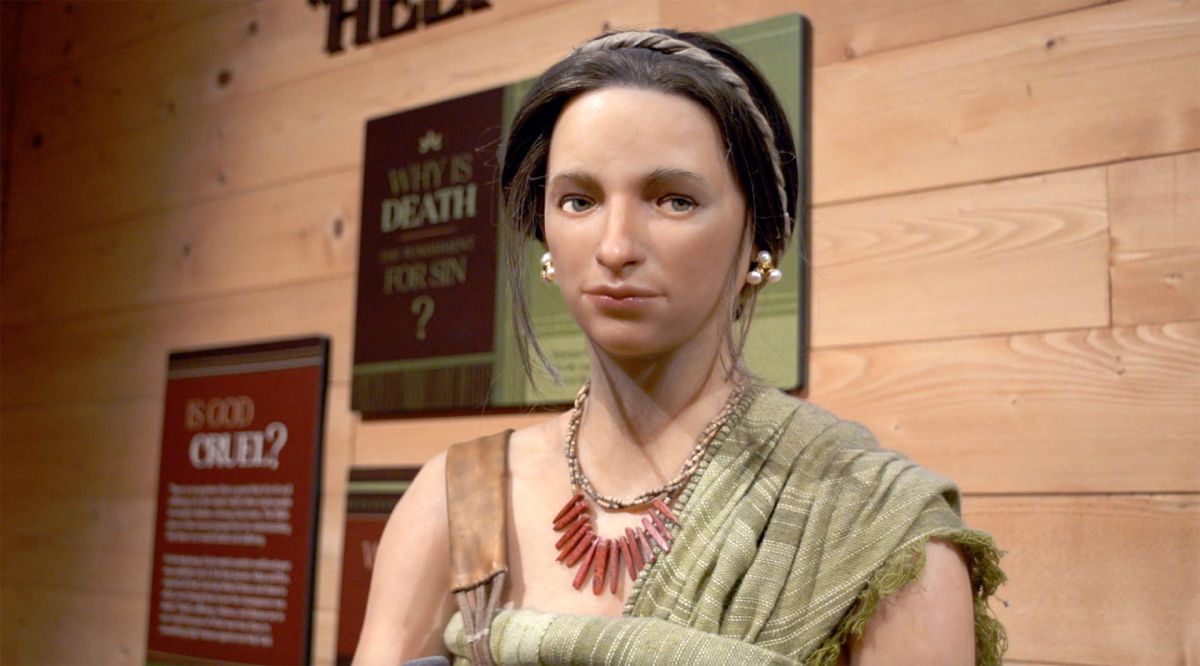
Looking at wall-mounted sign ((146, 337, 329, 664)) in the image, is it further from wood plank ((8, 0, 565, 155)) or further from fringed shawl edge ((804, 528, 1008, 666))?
fringed shawl edge ((804, 528, 1008, 666))

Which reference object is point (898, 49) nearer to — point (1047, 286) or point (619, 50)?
point (1047, 286)

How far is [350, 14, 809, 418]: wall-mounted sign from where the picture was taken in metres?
1.73

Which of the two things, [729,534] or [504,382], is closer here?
[729,534]

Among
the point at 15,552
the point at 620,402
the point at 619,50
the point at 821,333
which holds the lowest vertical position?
the point at 15,552

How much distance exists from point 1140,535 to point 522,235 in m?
0.62

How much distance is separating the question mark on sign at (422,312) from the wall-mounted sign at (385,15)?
0.41 m

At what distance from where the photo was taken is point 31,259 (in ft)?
8.60

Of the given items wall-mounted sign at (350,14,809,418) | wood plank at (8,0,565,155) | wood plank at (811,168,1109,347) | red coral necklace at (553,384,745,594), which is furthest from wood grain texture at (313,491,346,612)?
red coral necklace at (553,384,745,594)

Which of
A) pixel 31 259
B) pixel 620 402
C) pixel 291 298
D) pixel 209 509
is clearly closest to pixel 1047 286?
pixel 620 402

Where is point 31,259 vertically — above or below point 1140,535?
above

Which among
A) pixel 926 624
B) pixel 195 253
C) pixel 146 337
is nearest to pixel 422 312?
pixel 195 253

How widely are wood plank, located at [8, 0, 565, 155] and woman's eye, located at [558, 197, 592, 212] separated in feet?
2.69

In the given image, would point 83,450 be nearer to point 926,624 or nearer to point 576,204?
point 576,204

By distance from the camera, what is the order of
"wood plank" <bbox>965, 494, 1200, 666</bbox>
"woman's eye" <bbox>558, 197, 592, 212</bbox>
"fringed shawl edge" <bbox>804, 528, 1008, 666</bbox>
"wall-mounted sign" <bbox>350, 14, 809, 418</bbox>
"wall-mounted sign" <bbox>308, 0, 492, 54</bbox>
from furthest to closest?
"wall-mounted sign" <bbox>308, 0, 492, 54</bbox> → "wall-mounted sign" <bbox>350, 14, 809, 418</bbox> → "wood plank" <bbox>965, 494, 1200, 666</bbox> → "woman's eye" <bbox>558, 197, 592, 212</bbox> → "fringed shawl edge" <bbox>804, 528, 1008, 666</bbox>
